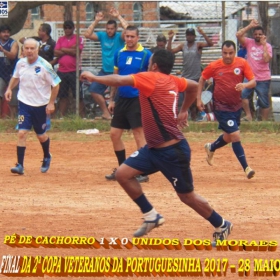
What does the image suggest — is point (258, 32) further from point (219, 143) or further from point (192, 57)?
point (219, 143)

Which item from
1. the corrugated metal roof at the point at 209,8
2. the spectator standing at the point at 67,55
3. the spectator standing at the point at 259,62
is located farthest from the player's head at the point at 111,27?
the corrugated metal roof at the point at 209,8

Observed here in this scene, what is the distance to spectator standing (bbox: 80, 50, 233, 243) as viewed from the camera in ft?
25.3

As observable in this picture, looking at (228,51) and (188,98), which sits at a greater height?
(228,51)

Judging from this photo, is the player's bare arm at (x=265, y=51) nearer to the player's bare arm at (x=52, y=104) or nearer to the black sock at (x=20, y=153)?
the player's bare arm at (x=52, y=104)

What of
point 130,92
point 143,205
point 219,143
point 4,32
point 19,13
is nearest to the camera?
point 143,205

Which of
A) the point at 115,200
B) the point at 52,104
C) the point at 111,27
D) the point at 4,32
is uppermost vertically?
the point at 111,27

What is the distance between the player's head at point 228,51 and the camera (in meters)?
11.8

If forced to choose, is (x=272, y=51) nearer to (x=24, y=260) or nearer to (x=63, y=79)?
(x=63, y=79)

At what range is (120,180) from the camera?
7891 millimetres

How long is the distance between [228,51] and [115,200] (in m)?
3.08

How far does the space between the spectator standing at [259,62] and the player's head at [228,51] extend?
4.40 meters

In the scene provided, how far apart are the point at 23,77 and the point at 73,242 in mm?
5003

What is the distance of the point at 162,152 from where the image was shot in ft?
25.5

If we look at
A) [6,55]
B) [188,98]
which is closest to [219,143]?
[188,98]
